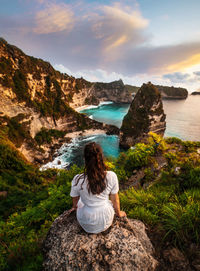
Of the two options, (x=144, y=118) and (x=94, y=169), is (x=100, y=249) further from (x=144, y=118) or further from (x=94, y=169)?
(x=144, y=118)

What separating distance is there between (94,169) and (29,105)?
46.1m

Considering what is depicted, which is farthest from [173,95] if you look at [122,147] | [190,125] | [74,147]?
[74,147]

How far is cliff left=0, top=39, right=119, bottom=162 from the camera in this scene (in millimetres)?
33875

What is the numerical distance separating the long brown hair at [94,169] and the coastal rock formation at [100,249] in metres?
1.20

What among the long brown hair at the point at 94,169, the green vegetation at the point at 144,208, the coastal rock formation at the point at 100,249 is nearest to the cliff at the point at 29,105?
the green vegetation at the point at 144,208

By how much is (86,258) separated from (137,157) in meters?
7.49

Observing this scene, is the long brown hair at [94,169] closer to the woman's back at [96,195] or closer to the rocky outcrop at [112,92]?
the woman's back at [96,195]

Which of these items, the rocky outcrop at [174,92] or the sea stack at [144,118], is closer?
the sea stack at [144,118]

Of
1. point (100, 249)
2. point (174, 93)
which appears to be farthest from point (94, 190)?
point (174, 93)

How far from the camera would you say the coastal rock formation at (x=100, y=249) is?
2.28 m

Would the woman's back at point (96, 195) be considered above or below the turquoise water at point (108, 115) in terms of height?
above

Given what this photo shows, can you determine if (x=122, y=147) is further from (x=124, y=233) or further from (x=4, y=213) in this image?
(x=124, y=233)

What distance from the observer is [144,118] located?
43906 millimetres

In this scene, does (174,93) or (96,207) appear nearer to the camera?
(96,207)
